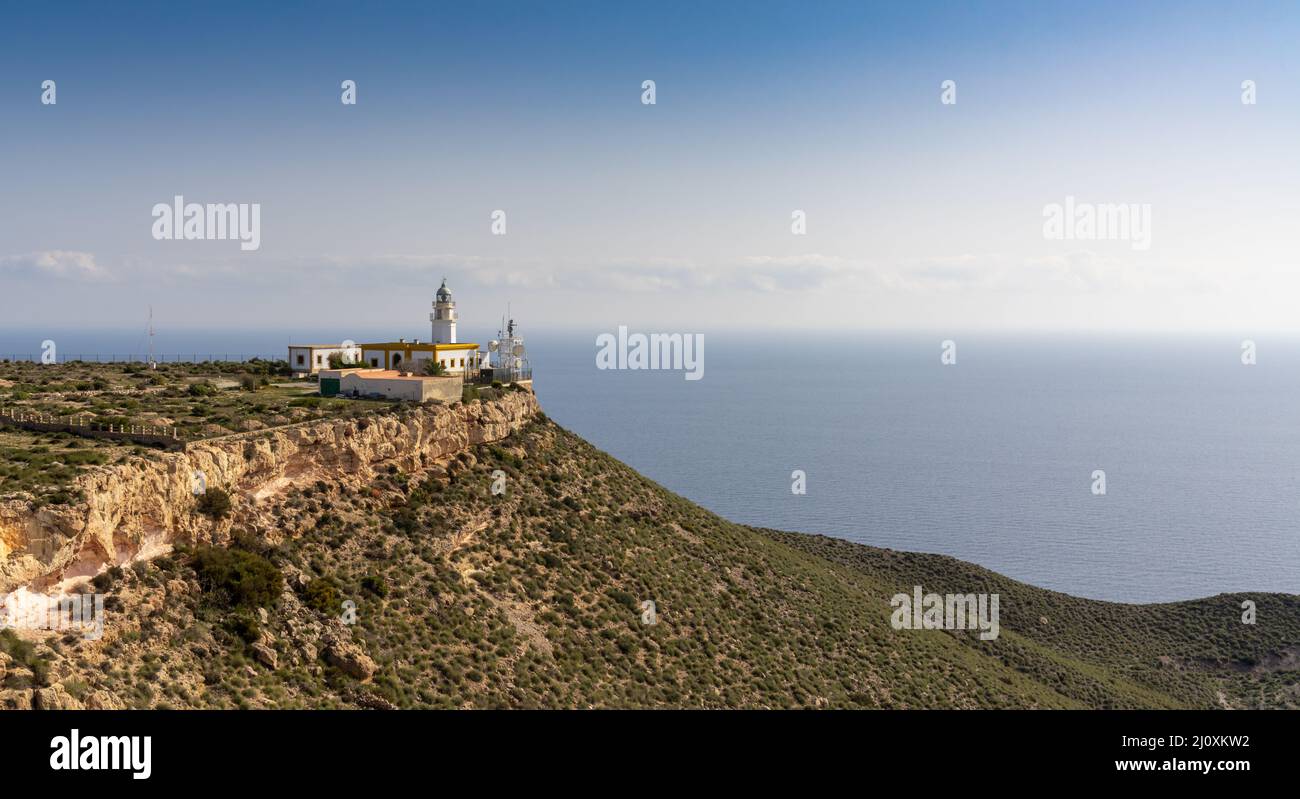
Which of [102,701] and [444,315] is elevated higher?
[444,315]

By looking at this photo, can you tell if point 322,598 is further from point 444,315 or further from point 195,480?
point 444,315

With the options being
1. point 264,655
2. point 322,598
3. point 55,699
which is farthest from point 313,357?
point 55,699

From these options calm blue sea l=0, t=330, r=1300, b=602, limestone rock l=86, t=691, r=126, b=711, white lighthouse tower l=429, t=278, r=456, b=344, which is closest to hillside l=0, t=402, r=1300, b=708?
limestone rock l=86, t=691, r=126, b=711

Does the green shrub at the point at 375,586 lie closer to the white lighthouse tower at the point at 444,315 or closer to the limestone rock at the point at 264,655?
the limestone rock at the point at 264,655

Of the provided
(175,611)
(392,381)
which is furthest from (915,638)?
(175,611)

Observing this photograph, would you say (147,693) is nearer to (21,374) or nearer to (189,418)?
(189,418)

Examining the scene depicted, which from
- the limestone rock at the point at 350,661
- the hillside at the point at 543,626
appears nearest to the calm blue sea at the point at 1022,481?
the hillside at the point at 543,626

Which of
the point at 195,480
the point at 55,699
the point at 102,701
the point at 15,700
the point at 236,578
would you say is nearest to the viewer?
the point at 15,700
